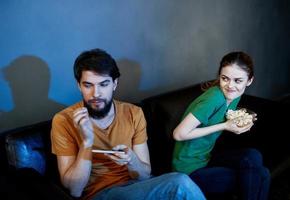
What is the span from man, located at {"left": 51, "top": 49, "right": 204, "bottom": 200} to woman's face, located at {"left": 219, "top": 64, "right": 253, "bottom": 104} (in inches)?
17.9

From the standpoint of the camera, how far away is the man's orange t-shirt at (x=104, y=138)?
1.48m

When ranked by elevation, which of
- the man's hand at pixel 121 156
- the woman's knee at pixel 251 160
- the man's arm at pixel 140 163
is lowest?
the woman's knee at pixel 251 160

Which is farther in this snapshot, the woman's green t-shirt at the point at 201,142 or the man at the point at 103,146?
the woman's green t-shirt at the point at 201,142

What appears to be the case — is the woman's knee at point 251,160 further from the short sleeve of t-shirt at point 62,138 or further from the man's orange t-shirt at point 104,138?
the short sleeve of t-shirt at point 62,138

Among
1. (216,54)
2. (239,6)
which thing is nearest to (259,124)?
(216,54)

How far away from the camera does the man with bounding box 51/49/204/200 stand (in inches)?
54.7

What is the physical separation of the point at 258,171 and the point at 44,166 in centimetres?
100

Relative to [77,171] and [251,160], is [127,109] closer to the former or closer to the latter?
[77,171]

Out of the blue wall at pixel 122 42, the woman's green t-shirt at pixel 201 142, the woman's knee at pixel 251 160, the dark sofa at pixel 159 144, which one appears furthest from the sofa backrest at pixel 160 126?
the woman's knee at pixel 251 160

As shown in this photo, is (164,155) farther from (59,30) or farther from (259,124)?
(59,30)

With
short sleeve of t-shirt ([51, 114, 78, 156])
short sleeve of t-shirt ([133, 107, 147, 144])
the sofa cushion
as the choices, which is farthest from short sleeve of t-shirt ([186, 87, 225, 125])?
the sofa cushion

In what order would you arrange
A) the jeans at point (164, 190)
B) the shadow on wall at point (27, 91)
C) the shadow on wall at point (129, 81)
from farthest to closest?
the shadow on wall at point (129, 81), the shadow on wall at point (27, 91), the jeans at point (164, 190)

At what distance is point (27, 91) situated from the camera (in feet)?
5.92

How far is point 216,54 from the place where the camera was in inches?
118
